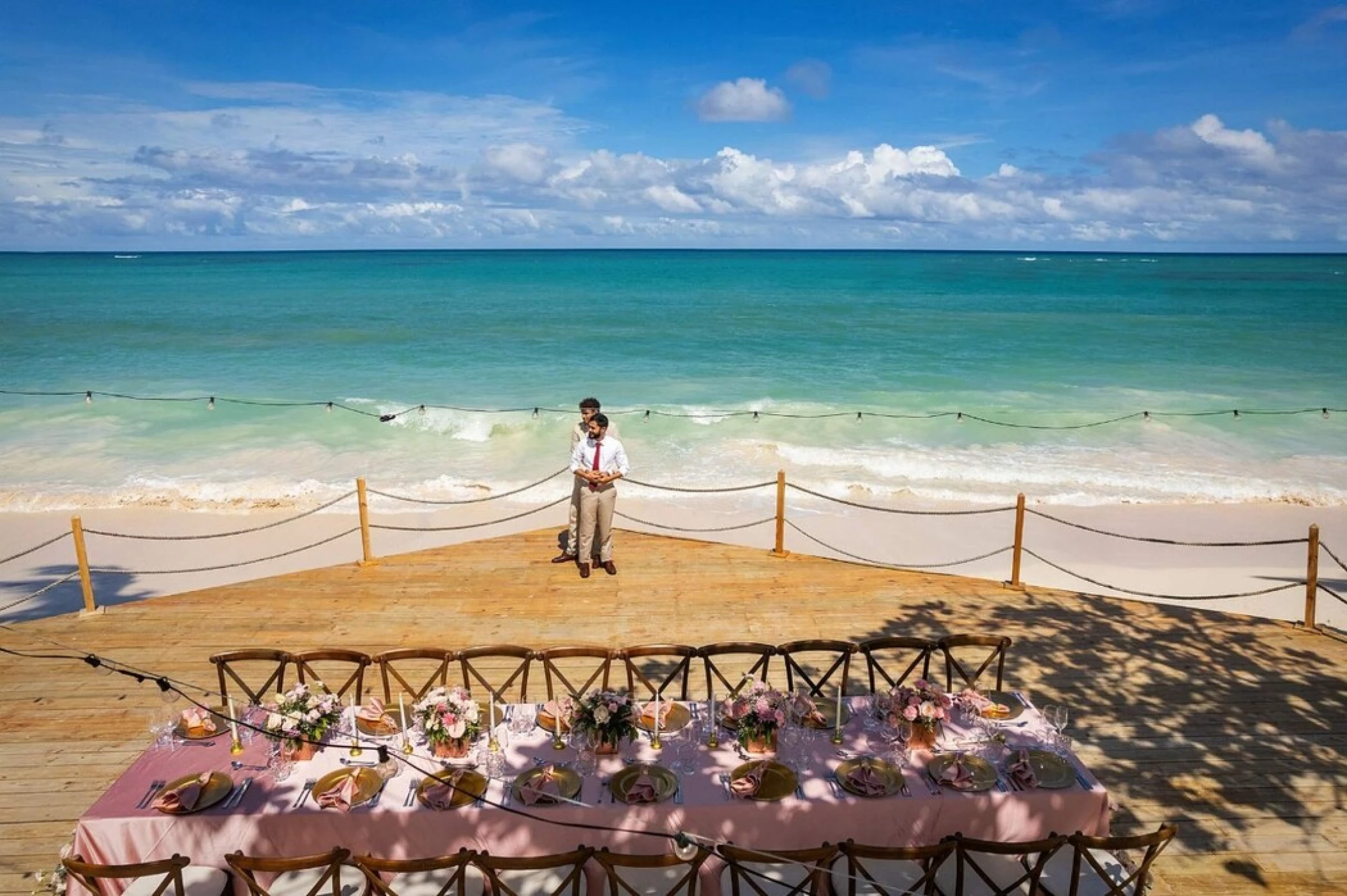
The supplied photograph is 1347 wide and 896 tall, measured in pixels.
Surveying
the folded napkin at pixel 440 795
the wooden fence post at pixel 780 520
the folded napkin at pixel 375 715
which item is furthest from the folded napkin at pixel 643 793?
the wooden fence post at pixel 780 520

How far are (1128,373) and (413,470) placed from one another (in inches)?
1097

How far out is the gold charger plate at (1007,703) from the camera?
568 cm

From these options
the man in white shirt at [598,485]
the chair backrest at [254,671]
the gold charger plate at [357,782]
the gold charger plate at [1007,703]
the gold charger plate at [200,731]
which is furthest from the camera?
the man in white shirt at [598,485]

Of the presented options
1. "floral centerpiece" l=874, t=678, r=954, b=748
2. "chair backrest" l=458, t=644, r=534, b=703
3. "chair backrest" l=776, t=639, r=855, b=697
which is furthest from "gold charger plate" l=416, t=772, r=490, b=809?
"floral centerpiece" l=874, t=678, r=954, b=748

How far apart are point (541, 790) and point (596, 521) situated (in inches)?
202

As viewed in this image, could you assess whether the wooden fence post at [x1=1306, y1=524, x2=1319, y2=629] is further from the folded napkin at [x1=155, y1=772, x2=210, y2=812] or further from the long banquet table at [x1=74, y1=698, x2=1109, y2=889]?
the folded napkin at [x1=155, y1=772, x2=210, y2=812]

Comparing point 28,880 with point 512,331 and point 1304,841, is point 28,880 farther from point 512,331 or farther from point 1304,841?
point 512,331

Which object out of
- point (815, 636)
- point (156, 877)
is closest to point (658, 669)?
point (815, 636)

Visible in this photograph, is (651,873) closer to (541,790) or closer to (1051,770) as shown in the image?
(541,790)

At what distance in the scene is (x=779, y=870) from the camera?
475cm

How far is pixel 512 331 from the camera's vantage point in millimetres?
45969

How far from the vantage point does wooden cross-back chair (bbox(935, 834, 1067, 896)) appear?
429 cm

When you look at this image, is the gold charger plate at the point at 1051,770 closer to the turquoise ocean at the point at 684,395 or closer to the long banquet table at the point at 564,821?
the long banquet table at the point at 564,821

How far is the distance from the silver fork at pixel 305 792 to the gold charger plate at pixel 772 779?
7.94ft
